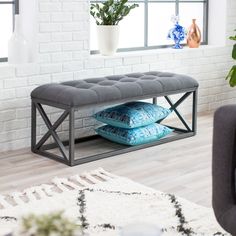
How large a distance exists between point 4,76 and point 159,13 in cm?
204

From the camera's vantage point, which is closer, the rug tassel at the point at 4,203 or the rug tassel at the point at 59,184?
the rug tassel at the point at 4,203

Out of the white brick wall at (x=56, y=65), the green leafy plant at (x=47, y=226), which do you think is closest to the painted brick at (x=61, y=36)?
the white brick wall at (x=56, y=65)

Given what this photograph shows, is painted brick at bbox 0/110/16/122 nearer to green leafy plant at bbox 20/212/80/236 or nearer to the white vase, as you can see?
the white vase

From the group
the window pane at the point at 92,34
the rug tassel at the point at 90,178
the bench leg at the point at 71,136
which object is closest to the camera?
the rug tassel at the point at 90,178

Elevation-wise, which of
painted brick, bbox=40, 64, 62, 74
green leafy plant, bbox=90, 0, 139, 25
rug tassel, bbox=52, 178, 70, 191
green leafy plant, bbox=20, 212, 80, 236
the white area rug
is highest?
green leafy plant, bbox=90, 0, 139, 25

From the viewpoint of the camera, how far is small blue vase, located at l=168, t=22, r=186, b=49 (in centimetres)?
539

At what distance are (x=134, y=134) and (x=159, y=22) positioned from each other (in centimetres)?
171

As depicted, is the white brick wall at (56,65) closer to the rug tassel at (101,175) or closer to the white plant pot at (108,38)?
the white plant pot at (108,38)

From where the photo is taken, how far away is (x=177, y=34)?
5.39 m

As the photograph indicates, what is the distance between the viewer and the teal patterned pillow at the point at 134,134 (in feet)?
13.9

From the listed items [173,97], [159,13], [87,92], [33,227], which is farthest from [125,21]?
[33,227]

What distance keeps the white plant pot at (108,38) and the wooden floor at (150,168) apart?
983mm

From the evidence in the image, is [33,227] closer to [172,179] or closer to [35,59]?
[172,179]

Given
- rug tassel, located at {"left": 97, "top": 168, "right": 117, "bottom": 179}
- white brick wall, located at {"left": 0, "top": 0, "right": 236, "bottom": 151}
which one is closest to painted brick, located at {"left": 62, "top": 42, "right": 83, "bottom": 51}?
white brick wall, located at {"left": 0, "top": 0, "right": 236, "bottom": 151}
